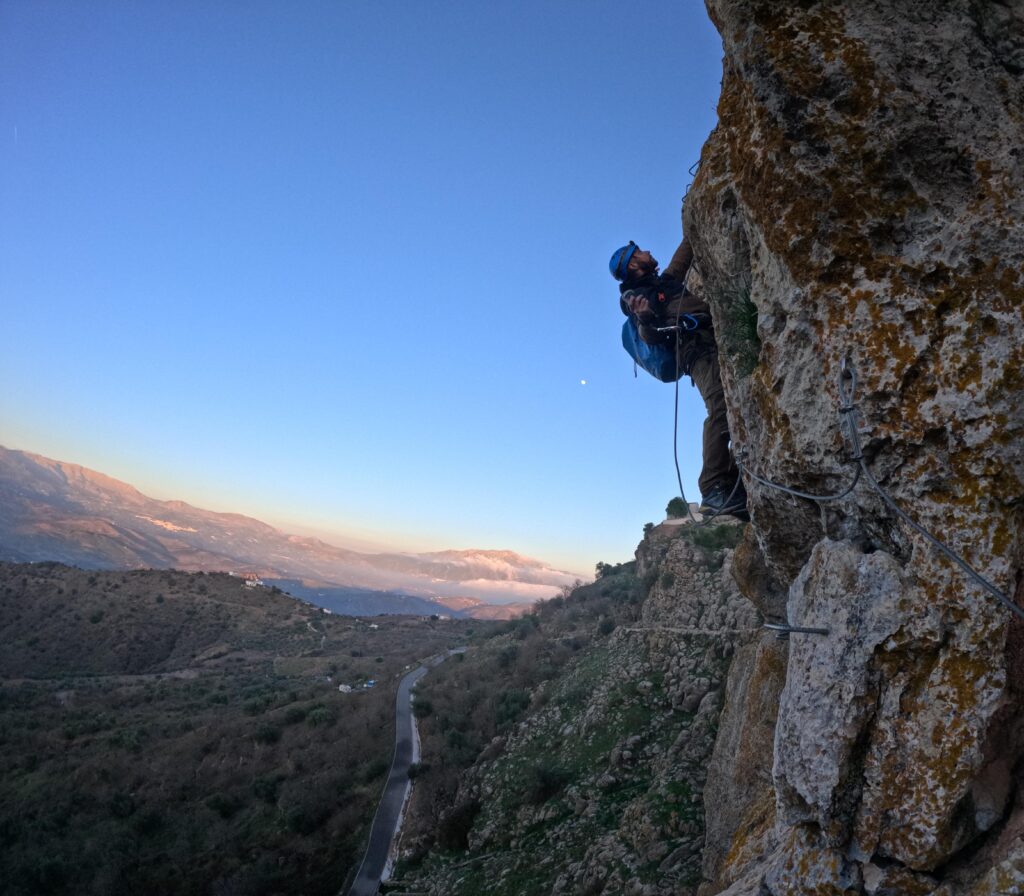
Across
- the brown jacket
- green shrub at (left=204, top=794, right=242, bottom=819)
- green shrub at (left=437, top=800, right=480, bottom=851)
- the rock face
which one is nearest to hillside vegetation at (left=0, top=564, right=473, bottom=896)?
green shrub at (left=204, top=794, right=242, bottom=819)

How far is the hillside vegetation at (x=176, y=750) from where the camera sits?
17922mm

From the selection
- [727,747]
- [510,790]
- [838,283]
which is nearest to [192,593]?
[510,790]

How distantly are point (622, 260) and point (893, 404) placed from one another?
3287mm

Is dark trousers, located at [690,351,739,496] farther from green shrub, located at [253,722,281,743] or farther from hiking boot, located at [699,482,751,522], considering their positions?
green shrub, located at [253,722,281,743]

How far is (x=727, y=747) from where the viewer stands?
791 cm

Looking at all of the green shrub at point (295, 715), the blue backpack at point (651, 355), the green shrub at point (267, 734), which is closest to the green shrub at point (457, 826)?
the green shrub at point (267, 734)

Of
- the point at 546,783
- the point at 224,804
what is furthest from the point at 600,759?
the point at 224,804

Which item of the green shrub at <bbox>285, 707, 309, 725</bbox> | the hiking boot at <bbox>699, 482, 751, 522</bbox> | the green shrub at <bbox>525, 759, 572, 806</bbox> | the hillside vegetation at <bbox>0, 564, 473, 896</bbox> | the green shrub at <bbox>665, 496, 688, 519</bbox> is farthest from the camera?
the green shrub at <bbox>665, 496, 688, 519</bbox>

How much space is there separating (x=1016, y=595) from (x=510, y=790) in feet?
51.8

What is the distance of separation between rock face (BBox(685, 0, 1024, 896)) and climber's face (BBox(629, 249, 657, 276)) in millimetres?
1595

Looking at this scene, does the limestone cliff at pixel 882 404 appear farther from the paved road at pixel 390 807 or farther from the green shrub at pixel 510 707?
the green shrub at pixel 510 707

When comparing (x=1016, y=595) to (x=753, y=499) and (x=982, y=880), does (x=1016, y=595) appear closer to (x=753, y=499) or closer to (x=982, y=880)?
(x=982, y=880)

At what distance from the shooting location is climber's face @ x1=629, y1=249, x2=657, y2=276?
19.9 feet

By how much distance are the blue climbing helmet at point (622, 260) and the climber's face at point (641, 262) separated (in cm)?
5
